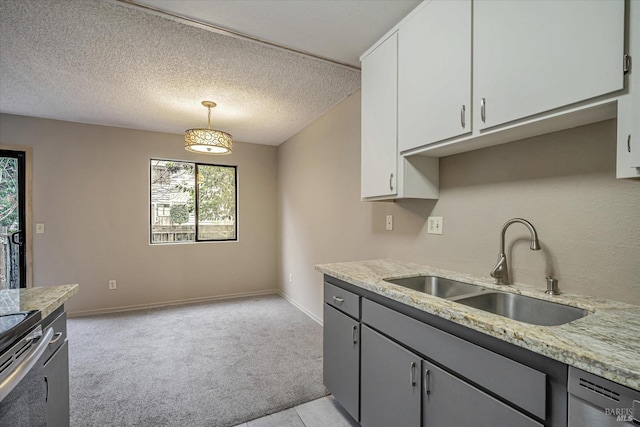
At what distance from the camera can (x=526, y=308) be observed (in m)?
1.35

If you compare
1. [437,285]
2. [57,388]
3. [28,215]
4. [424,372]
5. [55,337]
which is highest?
[28,215]

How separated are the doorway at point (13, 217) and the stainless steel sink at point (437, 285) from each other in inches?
172

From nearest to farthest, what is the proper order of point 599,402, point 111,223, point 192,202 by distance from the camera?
point 599,402 → point 111,223 → point 192,202

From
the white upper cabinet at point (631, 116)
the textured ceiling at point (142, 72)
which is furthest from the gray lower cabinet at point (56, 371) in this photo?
the white upper cabinet at point (631, 116)

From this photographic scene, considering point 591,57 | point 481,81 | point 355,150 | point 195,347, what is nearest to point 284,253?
point 195,347

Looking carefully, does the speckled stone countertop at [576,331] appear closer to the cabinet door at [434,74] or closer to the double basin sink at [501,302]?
the double basin sink at [501,302]

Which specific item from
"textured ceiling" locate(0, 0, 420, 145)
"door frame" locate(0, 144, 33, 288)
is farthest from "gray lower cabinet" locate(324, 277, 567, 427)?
"door frame" locate(0, 144, 33, 288)

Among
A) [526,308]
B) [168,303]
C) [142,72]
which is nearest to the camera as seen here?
[526,308]

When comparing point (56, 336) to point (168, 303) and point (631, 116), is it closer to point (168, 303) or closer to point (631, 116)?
point (631, 116)

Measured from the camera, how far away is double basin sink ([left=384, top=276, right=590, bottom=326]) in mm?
1229

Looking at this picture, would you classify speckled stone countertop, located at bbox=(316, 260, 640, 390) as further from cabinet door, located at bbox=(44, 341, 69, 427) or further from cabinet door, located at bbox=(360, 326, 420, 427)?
cabinet door, located at bbox=(44, 341, 69, 427)

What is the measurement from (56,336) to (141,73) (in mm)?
2130

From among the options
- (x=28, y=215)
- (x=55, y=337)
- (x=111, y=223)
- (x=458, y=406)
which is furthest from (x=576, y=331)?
(x=28, y=215)

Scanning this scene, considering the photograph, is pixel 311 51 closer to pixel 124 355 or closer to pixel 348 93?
pixel 348 93
